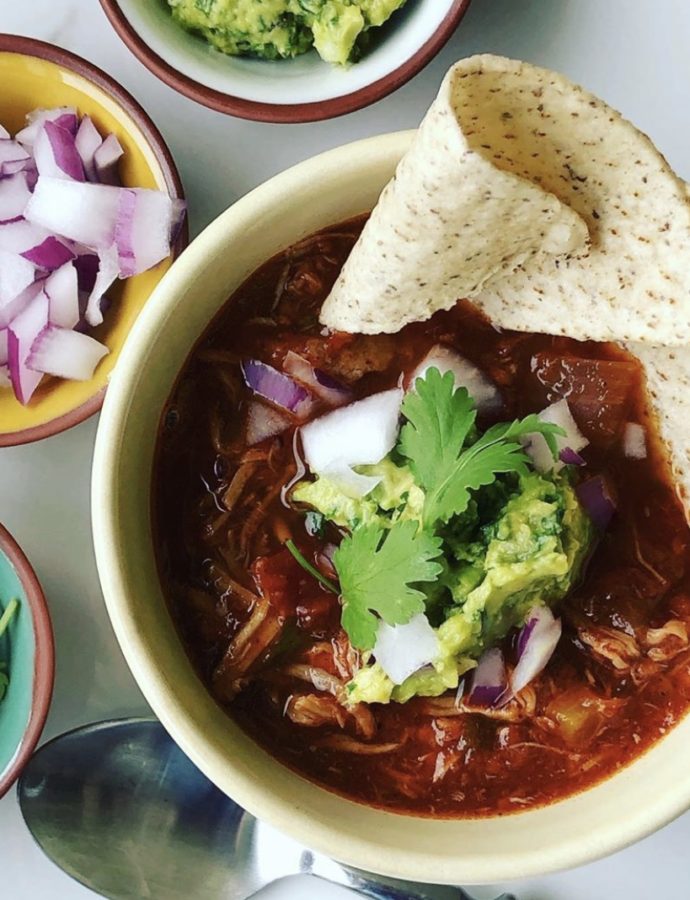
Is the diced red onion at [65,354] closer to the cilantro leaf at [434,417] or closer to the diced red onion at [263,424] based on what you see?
the diced red onion at [263,424]

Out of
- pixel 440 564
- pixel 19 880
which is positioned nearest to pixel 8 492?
pixel 19 880

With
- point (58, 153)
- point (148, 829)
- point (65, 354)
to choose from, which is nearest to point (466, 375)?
point (65, 354)

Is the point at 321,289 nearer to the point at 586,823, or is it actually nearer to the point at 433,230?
the point at 433,230

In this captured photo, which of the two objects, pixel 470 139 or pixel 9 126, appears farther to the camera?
pixel 9 126

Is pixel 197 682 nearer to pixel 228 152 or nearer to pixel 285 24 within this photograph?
pixel 228 152

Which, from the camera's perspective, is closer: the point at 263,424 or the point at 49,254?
the point at 263,424

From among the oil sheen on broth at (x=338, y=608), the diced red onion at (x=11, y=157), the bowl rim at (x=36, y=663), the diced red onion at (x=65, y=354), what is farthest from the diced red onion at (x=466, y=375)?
the diced red onion at (x=11, y=157)

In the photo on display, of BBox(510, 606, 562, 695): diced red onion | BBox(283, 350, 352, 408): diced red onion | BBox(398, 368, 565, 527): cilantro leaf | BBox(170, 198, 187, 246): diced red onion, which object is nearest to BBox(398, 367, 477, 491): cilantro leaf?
BBox(398, 368, 565, 527): cilantro leaf
